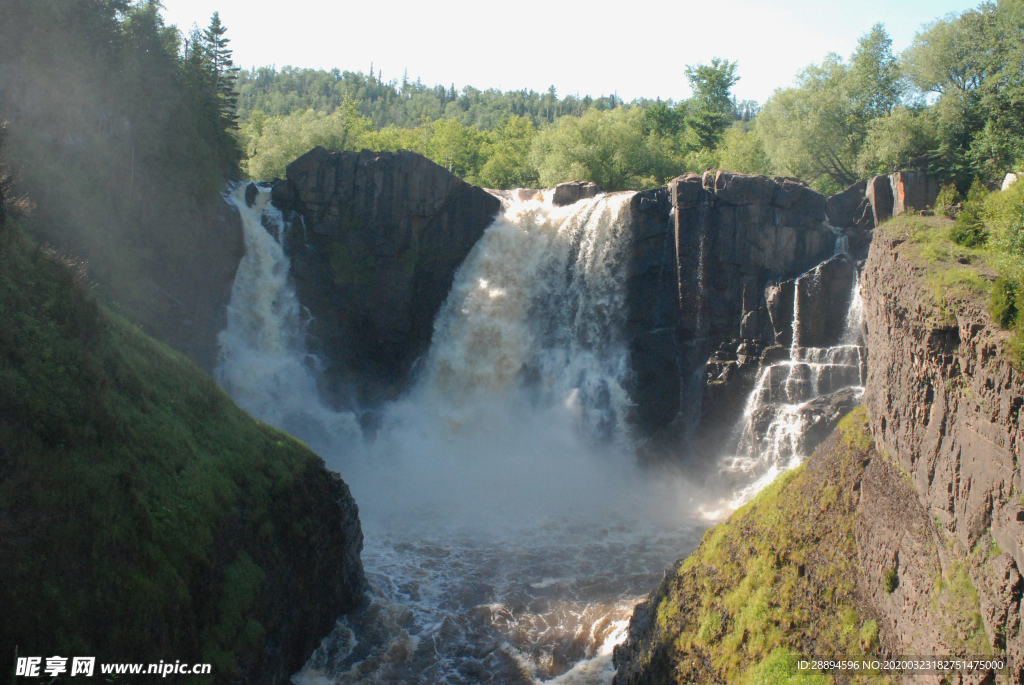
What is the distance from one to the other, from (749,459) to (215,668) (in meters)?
20.1

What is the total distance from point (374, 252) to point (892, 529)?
26525 millimetres

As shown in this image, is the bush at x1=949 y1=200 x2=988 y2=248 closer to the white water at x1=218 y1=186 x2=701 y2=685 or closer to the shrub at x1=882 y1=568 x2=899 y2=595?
the shrub at x1=882 y1=568 x2=899 y2=595

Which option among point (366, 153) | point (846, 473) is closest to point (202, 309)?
point (366, 153)

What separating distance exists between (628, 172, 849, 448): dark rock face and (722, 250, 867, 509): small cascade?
158cm

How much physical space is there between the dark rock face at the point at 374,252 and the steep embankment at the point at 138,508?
15690 millimetres

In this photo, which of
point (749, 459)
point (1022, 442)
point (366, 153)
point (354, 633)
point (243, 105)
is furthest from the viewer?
point (243, 105)

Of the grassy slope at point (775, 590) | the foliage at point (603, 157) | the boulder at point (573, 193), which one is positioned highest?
the foliage at point (603, 157)

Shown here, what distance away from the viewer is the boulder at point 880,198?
27188mm

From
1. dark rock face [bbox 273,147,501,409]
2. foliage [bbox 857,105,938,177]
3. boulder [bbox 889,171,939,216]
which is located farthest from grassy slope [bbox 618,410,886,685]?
foliage [bbox 857,105,938,177]

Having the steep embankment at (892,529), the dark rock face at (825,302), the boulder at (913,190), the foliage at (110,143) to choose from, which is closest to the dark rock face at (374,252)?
the foliage at (110,143)

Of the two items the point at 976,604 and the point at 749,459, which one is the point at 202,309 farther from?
the point at 976,604

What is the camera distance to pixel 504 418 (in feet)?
102

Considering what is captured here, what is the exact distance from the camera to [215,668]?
11859mm

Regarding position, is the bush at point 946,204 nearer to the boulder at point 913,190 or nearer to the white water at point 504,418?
the white water at point 504,418
